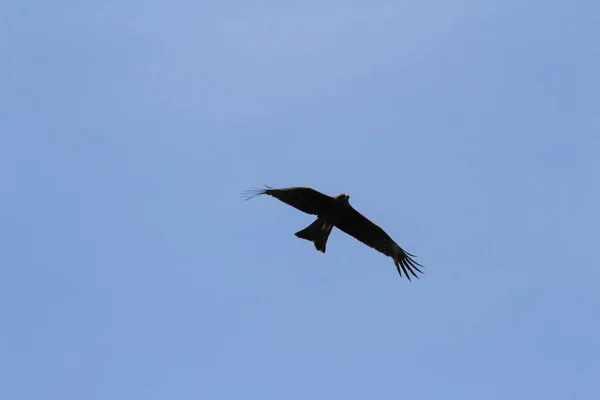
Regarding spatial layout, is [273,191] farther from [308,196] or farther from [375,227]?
[375,227]

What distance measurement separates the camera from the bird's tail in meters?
20.4

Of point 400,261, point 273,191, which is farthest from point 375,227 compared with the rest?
point 273,191

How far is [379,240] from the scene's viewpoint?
2184 centimetres

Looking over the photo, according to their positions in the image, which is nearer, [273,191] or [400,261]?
[273,191]

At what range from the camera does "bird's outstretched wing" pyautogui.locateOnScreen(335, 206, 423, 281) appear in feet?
70.5

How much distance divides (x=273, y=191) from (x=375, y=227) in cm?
295

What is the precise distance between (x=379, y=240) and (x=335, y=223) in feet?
4.41

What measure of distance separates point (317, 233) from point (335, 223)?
0.77 m

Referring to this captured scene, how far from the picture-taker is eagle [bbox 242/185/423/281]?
20.1 metres

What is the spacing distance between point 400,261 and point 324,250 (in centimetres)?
233

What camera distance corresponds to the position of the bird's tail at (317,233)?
20438 mm

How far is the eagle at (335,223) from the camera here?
20109 millimetres

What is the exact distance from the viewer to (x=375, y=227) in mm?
21469

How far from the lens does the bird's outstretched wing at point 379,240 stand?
21.5 metres
